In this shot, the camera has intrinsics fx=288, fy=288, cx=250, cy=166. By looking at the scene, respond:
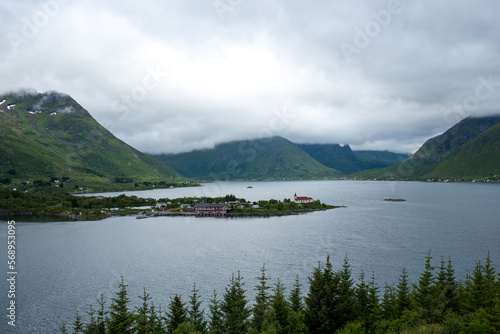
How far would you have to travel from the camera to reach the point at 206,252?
58688 mm

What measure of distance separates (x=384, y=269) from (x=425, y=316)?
76.9ft

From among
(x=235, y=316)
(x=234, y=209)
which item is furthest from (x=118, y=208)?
(x=235, y=316)

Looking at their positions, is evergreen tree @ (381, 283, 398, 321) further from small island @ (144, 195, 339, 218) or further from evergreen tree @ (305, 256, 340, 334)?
small island @ (144, 195, 339, 218)

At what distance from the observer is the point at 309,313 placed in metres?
26.0

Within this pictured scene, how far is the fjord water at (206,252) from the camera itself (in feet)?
130

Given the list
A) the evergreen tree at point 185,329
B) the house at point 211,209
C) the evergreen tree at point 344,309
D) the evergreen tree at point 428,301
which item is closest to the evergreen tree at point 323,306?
the evergreen tree at point 344,309

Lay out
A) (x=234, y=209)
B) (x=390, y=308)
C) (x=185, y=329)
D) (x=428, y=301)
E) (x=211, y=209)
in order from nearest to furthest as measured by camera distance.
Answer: (x=185, y=329)
(x=428, y=301)
(x=390, y=308)
(x=234, y=209)
(x=211, y=209)

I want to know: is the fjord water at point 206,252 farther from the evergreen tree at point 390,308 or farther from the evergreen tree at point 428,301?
the evergreen tree at point 428,301

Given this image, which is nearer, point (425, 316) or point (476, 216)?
point (425, 316)

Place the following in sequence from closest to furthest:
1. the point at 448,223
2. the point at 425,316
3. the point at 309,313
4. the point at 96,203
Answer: the point at 425,316 < the point at 309,313 < the point at 448,223 < the point at 96,203

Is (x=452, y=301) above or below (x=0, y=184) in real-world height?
below

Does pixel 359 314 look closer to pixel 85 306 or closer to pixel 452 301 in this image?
pixel 452 301

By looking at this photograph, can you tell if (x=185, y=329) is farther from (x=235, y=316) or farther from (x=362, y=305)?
(x=362, y=305)

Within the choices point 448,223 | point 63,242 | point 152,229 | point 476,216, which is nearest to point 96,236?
point 63,242
